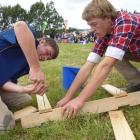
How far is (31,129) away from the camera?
133 inches

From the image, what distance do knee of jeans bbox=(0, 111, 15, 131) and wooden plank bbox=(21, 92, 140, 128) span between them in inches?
5.0

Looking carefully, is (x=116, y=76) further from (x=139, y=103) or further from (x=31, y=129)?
(x=31, y=129)

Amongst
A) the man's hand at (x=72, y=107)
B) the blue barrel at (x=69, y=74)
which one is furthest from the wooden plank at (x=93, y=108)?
the blue barrel at (x=69, y=74)

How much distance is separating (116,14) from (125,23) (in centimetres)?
21

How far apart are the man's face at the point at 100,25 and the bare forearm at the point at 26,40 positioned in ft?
2.04

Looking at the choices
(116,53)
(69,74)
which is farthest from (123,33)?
(69,74)

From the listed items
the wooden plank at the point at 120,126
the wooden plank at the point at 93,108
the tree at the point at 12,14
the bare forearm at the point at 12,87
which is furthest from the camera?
the tree at the point at 12,14

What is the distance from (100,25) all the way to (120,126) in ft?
3.41

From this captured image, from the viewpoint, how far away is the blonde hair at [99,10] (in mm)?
3512

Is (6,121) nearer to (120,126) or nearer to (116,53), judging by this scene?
(120,126)

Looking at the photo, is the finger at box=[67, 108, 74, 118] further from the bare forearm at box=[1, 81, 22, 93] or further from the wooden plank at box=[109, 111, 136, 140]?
the bare forearm at box=[1, 81, 22, 93]

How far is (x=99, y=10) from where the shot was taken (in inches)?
138

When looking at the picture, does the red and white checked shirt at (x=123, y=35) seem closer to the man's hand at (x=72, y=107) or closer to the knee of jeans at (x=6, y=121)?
the man's hand at (x=72, y=107)

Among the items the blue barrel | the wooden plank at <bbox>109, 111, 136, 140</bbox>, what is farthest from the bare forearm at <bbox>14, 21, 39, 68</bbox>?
the blue barrel
